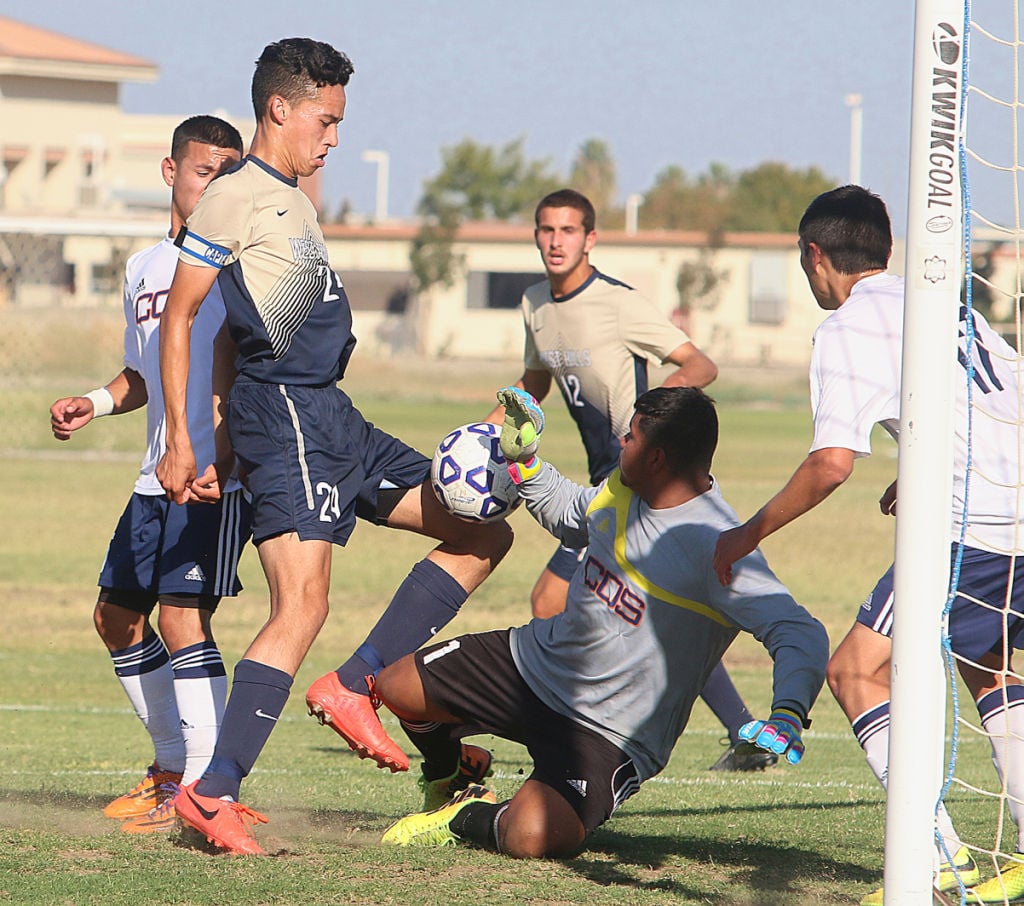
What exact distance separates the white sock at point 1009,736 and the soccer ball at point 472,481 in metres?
1.61

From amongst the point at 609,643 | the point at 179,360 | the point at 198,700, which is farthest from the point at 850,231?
the point at 198,700

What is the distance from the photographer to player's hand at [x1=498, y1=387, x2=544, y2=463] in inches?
182

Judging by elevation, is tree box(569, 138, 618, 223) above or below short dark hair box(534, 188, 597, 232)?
above

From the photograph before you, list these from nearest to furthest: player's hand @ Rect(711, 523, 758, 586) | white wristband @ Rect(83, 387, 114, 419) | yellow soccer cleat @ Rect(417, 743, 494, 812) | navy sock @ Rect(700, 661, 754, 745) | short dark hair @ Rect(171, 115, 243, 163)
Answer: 1. player's hand @ Rect(711, 523, 758, 586)
2. yellow soccer cleat @ Rect(417, 743, 494, 812)
3. short dark hair @ Rect(171, 115, 243, 163)
4. white wristband @ Rect(83, 387, 114, 419)
5. navy sock @ Rect(700, 661, 754, 745)

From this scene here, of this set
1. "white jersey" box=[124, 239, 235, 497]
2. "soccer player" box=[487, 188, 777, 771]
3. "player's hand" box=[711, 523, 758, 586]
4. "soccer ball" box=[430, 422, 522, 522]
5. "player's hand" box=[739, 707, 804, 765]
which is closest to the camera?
"player's hand" box=[739, 707, 804, 765]

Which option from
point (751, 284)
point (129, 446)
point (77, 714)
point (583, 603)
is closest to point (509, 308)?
point (751, 284)

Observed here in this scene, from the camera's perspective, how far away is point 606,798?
446 centimetres

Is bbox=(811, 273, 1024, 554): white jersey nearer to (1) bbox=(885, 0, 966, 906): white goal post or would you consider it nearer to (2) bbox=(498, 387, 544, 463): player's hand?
(1) bbox=(885, 0, 966, 906): white goal post

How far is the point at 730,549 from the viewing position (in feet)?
13.6

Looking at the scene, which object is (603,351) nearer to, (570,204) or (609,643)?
(570,204)

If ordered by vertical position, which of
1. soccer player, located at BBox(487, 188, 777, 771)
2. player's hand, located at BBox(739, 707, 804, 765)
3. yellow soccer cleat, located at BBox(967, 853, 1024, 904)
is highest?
soccer player, located at BBox(487, 188, 777, 771)

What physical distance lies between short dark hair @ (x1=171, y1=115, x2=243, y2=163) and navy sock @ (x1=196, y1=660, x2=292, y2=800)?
77.9 inches

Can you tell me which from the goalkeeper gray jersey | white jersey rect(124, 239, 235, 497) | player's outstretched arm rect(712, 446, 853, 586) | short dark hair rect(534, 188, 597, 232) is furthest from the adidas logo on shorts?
short dark hair rect(534, 188, 597, 232)

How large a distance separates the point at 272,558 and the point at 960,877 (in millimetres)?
2164
